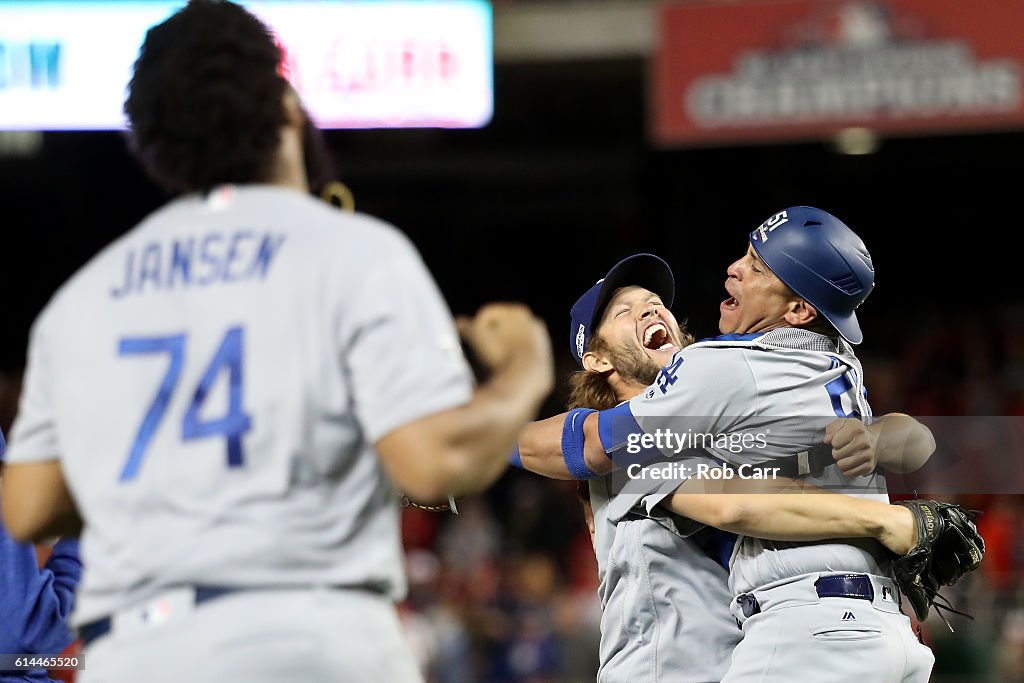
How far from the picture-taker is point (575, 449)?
3.30m

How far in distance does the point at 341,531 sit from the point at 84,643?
1.42 ft

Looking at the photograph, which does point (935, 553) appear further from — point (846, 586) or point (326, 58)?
point (326, 58)

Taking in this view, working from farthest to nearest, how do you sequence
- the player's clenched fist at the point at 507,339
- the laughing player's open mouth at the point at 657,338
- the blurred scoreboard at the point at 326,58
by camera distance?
the blurred scoreboard at the point at 326,58 → the laughing player's open mouth at the point at 657,338 → the player's clenched fist at the point at 507,339

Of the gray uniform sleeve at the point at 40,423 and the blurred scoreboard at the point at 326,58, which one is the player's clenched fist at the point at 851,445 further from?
the blurred scoreboard at the point at 326,58

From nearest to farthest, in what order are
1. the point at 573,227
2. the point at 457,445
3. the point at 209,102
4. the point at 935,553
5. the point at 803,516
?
1. the point at 457,445
2. the point at 209,102
3. the point at 803,516
4. the point at 935,553
5. the point at 573,227

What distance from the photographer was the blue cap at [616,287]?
371 cm

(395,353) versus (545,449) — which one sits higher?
(395,353)

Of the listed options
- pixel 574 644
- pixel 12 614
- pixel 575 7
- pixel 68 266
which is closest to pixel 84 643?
pixel 12 614

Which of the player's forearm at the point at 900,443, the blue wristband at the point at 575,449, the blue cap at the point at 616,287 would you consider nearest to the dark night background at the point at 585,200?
the blue cap at the point at 616,287

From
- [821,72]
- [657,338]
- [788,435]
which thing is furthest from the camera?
[821,72]

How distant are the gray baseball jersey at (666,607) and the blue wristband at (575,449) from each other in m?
0.16

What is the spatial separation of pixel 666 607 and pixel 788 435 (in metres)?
0.53

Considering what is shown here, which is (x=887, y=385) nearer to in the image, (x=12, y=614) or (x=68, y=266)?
(x=68, y=266)

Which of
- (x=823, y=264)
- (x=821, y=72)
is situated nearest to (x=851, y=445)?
(x=823, y=264)
